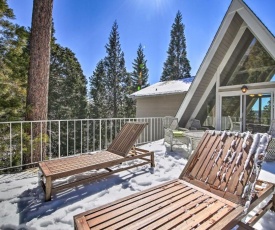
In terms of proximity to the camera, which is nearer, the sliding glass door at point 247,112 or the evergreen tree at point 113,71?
the sliding glass door at point 247,112

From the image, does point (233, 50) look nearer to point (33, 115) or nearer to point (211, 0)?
point (211, 0)

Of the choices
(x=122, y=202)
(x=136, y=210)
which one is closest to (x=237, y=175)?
(x=136, y=210)

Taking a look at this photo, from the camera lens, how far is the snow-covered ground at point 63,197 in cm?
223

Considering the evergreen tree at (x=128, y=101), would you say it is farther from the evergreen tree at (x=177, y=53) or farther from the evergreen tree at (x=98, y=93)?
the evergreen tree at (x=177, y=53)

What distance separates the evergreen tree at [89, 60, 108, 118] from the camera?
75.3 ft

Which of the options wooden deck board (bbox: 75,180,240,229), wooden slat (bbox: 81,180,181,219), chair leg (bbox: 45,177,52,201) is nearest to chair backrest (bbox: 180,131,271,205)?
wooden deck board (bbox: 75,180,240,229)

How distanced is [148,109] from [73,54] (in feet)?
39.9

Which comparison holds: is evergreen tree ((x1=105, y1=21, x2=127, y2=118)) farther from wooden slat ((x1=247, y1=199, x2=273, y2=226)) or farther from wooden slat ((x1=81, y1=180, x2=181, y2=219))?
wooden slat ((x1=247, y1=199, x2=273, y2=226))

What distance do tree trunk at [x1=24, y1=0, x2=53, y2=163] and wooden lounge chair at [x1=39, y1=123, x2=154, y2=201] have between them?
1426 mm

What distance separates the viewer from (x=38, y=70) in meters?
4.66

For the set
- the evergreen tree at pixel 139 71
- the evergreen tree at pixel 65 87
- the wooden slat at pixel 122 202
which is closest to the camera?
the wooden slat at pixel 122 202

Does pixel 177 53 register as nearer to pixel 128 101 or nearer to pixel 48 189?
pixel 128 101

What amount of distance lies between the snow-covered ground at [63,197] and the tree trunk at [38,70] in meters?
0.98

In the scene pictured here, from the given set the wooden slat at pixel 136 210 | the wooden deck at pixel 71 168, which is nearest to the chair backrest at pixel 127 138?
the wooden deck at pixel 71 168
